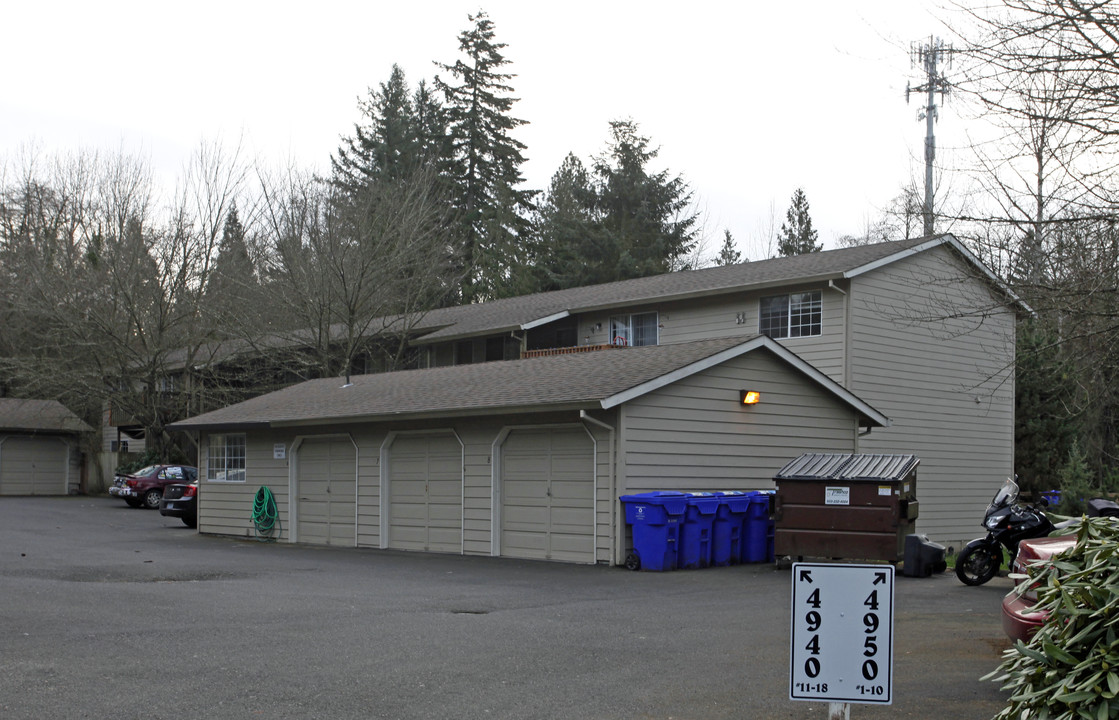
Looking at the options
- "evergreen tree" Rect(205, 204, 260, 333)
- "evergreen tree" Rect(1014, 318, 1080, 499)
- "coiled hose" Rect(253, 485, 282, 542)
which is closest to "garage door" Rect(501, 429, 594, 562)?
"coiled hose" Rect(253, 485, 282, 542)

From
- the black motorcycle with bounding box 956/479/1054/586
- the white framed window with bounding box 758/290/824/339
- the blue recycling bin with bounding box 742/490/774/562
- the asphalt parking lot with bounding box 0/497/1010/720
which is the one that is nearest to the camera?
the asphalt parking lot with bounding box 0/497/1010/720

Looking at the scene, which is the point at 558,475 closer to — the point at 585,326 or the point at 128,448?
the point at 585,326

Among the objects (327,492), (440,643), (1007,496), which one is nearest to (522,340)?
(327,492)

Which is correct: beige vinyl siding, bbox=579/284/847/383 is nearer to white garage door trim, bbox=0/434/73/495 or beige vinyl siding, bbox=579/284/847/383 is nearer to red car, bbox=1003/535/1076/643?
red car, bbox=1003/535/1076/643

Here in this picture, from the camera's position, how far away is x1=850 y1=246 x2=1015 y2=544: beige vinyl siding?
82.7ft

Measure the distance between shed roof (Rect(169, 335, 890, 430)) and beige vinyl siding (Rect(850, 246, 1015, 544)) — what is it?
165 inches

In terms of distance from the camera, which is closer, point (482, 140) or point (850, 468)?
point (850, 468)

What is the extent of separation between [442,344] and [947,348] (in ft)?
51.8

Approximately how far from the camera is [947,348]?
2767cm

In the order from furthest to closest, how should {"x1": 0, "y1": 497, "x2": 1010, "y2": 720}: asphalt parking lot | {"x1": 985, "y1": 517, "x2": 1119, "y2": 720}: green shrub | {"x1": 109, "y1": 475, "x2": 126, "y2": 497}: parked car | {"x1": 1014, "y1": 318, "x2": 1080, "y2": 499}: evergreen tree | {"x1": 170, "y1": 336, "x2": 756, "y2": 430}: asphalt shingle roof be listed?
{"x1": 109, "y1": 475, "x2": 126, "y2": 497}: parked car
{"x1": 1014, "y1": 318, "x2": 1080, "y2": 499}: evergreen tree
{"x1": 170, "y1": 336, "x2": 756, "y2": 430}: asphalt shingle roof
{"x1": 0, "y1": 497, "x2": 1010, "y2": 720}: asphalt parking lot
{"x1": 985, "y1": 517, "x2": 1119, "y2": 720}: green shrub

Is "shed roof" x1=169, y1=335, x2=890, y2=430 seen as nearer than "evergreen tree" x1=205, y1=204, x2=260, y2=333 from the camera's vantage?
Yes

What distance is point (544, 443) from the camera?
1836 cm

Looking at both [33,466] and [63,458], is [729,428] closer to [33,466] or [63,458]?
[33,466]

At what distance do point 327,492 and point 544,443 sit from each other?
6.57 m
